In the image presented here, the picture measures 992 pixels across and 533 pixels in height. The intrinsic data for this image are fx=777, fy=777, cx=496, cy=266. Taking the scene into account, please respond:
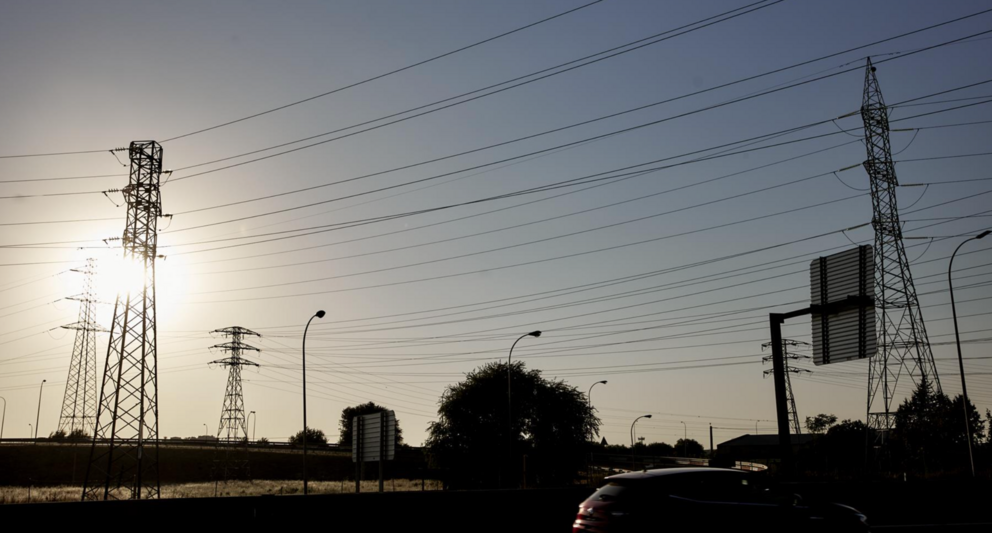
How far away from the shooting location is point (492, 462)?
65.4 metres

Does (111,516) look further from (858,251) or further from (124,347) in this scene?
(124,347)

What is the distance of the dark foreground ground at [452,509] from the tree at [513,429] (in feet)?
145

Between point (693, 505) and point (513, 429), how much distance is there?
187ft

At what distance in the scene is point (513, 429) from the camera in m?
67.4

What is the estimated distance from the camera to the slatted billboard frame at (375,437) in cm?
3844

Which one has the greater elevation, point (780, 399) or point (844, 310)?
point (844, 310)

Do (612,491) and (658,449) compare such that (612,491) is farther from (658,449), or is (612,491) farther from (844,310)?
(658,449)

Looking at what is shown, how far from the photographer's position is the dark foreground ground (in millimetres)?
15352

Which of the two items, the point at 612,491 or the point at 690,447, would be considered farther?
the point at 690,447

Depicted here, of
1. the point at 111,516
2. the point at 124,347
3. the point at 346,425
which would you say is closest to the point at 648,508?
the point at 111,516

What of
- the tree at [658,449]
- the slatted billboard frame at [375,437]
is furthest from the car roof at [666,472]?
the tree at [658,449]

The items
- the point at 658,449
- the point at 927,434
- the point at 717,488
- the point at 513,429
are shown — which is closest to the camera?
the point at 717,488

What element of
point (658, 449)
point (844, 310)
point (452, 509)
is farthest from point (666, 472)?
point (658, 449)

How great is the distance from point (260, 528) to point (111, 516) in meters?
2.84
